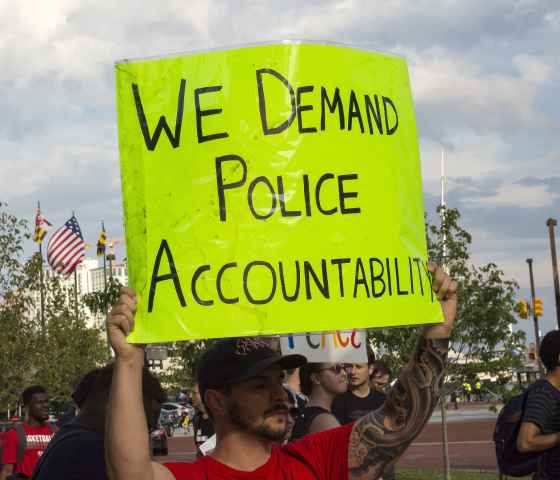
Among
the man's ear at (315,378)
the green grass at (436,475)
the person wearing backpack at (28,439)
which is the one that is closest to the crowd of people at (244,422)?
the man's ear at (315,378)

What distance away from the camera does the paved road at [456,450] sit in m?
24.3

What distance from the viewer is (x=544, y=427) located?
19.5 feet

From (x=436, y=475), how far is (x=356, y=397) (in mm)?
12787

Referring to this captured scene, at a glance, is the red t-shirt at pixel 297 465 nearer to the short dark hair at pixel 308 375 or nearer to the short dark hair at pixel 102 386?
the short dark hair at pixel 102 386

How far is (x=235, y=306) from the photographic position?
324cm

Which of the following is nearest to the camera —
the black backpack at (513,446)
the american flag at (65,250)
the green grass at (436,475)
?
the black backpack at (513,446)

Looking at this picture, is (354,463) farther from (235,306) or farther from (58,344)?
(58,344)

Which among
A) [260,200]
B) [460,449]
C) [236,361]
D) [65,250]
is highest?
[65,250]

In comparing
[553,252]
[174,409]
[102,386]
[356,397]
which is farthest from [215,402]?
[174,409]

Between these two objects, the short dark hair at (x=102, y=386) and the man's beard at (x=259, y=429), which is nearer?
the man's beard at (x=259, y=429)

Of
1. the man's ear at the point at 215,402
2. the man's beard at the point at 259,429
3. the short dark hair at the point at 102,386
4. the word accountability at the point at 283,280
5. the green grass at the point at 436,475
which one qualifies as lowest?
the green grass at the point at 436,475

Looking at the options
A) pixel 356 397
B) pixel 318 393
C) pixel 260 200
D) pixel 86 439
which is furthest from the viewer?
pixel 356 397

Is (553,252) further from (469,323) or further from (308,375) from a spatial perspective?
(308,375)

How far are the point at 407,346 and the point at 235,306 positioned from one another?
1649cm
